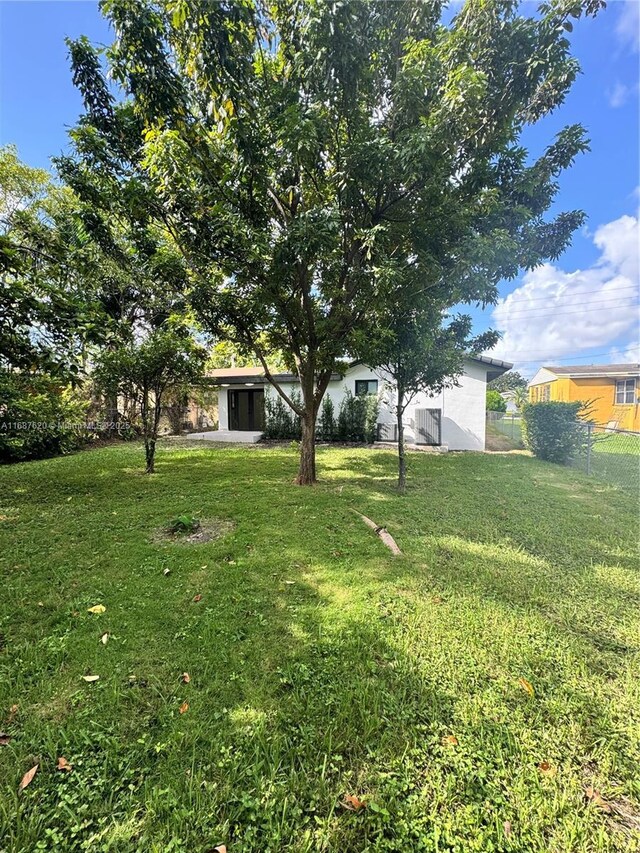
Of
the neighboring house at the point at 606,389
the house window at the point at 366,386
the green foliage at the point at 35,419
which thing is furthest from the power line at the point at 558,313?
the green foliage at the point at 35,419

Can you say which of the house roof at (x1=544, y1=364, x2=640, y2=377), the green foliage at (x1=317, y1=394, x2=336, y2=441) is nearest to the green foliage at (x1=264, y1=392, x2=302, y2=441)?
the green foliage at (x1=317, y1=394, x2=336, y2=441)

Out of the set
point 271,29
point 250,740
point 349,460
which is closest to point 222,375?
point 349,460

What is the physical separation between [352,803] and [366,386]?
13.6 m

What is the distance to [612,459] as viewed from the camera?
10.7 metres

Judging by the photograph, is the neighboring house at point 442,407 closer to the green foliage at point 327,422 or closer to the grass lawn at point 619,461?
the green foliage at point 327,422

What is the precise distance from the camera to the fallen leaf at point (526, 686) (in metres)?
2.09

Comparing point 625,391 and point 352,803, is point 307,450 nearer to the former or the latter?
point 352,803

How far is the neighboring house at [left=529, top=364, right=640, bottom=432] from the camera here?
56.6ft

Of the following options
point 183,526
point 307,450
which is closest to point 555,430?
point 307,450

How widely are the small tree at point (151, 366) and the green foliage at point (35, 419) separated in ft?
3.28

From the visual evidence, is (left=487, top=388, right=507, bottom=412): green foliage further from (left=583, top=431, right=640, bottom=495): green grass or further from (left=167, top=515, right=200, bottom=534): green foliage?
(left=167, top=515, right=200, bottom=534): green foliage

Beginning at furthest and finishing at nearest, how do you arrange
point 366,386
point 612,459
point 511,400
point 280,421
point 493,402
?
point 511,400, point 493,402, point 280,421, point 366,386, point 612,459

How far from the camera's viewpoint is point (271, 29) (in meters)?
5.20

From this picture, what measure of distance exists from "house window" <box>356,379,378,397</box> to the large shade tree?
27.9 feet
